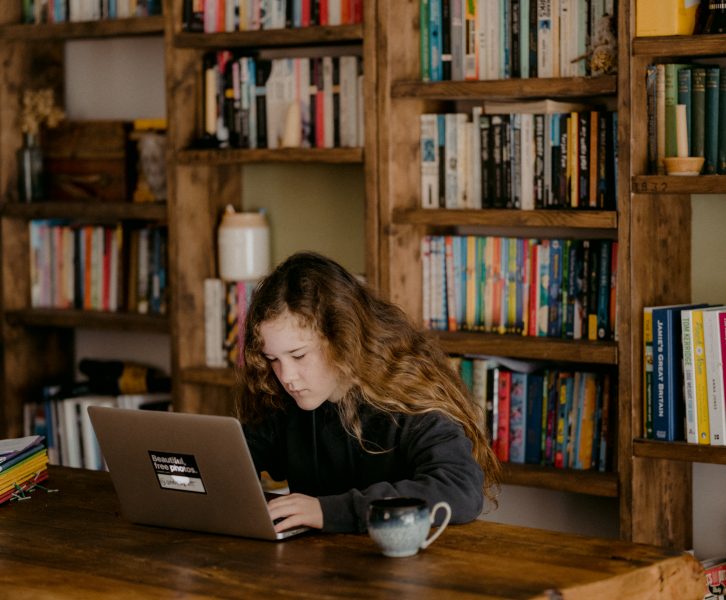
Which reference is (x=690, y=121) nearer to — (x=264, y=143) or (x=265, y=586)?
(x=264, y=143)

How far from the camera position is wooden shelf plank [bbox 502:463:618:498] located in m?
3.08

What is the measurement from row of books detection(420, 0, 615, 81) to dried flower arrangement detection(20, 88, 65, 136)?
136 cm

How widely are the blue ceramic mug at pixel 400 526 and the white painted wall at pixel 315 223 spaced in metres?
1.49

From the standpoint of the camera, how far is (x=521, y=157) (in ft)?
10.6

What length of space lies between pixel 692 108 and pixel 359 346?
108cm

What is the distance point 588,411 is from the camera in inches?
127

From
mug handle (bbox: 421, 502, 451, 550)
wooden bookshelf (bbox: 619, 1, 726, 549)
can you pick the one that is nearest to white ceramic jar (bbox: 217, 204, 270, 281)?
wooden bookshelf (bbox: 619, 1, 726, 549)

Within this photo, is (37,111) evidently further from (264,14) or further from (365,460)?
(365,460)

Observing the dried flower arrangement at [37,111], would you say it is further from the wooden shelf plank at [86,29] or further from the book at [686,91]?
the book at [686,91]

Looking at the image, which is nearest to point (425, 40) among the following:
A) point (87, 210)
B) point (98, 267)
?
point (87, 210)

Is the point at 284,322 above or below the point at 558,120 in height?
below

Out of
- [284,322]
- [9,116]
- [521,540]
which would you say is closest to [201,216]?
[9,116]

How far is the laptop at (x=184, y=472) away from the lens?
2.06 m

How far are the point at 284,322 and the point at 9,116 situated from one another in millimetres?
2068
